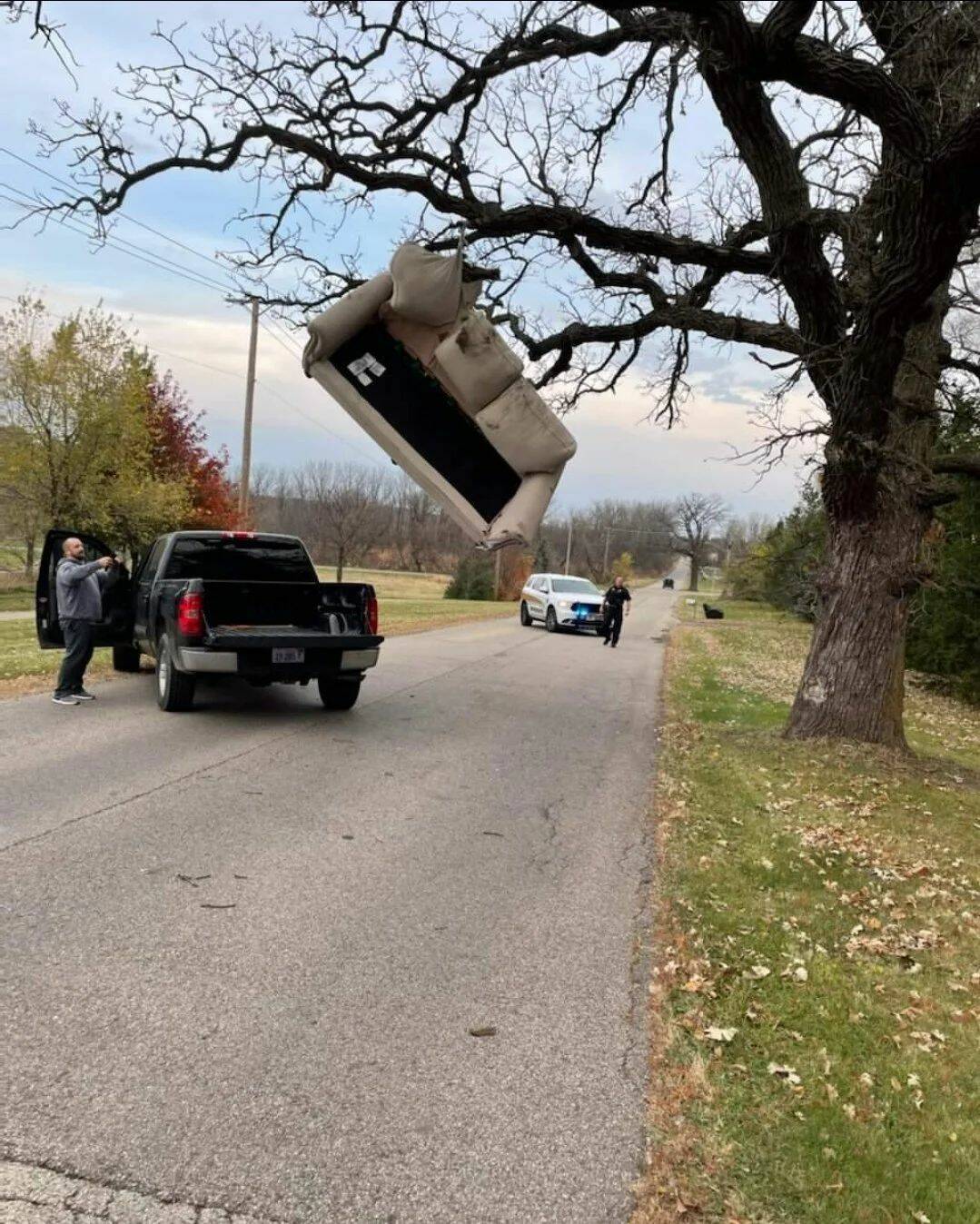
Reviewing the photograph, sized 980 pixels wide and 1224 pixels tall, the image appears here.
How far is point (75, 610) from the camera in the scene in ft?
33.3

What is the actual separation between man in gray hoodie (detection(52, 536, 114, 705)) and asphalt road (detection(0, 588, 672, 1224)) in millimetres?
1814

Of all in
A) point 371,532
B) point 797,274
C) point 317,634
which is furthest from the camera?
point 371,532

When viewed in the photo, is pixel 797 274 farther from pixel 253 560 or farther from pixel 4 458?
pixel 4 458

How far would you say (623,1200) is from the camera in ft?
8.87

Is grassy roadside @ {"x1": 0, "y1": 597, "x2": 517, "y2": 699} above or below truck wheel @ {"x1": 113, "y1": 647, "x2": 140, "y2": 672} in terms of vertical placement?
below

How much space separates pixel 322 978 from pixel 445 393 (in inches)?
275

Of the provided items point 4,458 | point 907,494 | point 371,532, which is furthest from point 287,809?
point 371,532

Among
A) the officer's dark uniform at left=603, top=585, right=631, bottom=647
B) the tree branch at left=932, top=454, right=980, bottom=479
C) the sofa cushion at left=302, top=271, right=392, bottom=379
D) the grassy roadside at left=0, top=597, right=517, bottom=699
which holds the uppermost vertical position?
the sofa cushion at left=302, top=271, right=392, bottom=379

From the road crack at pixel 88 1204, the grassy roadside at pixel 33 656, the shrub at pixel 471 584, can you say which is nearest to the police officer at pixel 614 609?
the grassy roadside at pixel 33 656

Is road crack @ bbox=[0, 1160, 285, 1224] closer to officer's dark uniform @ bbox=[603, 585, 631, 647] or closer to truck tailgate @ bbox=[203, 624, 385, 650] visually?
truck tailgate @ bbox=[203, 624, 385, 650]

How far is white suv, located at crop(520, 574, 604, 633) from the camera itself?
28.1 metres

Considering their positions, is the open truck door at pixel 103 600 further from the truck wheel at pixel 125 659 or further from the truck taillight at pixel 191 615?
the truck taillight at pixel 191 615

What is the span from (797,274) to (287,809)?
6.98m

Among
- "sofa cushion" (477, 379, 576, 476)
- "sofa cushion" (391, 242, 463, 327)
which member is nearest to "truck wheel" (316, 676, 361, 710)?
"sofa cushion" (477, 379, 576, 476)
